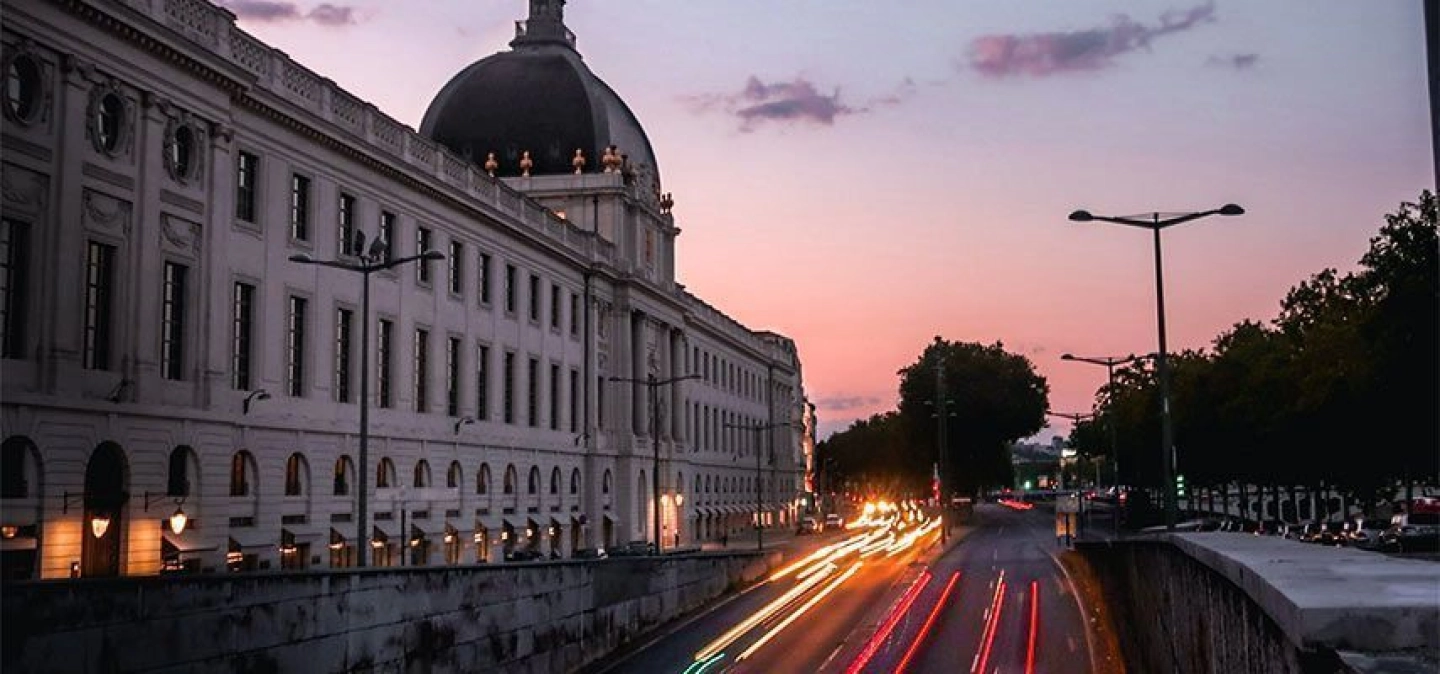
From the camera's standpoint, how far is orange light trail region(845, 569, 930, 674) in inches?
1576

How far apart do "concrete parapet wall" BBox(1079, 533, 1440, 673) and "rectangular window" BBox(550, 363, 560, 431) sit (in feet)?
185

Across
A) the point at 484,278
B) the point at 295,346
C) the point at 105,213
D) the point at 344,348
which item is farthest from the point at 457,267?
the point at 105,213

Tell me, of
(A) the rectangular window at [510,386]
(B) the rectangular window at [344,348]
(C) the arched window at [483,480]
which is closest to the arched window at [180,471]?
(B) the rectangular window at [344,348]

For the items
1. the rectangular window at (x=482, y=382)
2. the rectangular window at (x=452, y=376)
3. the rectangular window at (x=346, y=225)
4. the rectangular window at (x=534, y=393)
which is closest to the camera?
the rectangular window at (x=346, y=225)

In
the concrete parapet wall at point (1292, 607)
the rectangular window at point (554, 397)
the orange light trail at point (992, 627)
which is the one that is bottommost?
the orange light trail at point (992, 627)

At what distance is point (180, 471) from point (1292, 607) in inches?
1486

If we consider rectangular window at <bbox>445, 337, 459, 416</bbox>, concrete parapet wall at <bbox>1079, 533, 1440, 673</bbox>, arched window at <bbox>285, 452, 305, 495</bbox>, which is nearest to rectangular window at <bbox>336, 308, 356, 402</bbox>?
arched window at <bbox>285, 452, 305, 495</bbox>

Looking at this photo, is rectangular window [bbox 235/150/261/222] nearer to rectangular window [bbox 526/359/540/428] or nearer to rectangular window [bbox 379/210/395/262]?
rectangular window [bbox 379/210/395/262]

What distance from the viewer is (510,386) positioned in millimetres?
68875

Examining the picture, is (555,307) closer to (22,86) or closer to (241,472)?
(241,472)

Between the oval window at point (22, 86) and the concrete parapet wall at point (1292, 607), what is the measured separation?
1050 inches

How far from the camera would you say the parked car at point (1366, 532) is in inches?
2223

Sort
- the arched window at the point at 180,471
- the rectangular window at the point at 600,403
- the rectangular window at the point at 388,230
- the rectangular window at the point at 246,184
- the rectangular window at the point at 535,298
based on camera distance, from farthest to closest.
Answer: the rectangular window at the point at 600,403 → the rectangular window at the point at 535,298 → the rectangular window at the point at 388,230 → the rectangular window at the point at 246,184 → the arched window at the point at 180,471

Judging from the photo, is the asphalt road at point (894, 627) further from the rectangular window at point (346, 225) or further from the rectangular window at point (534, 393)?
the rectangular window at point (346, 225)
